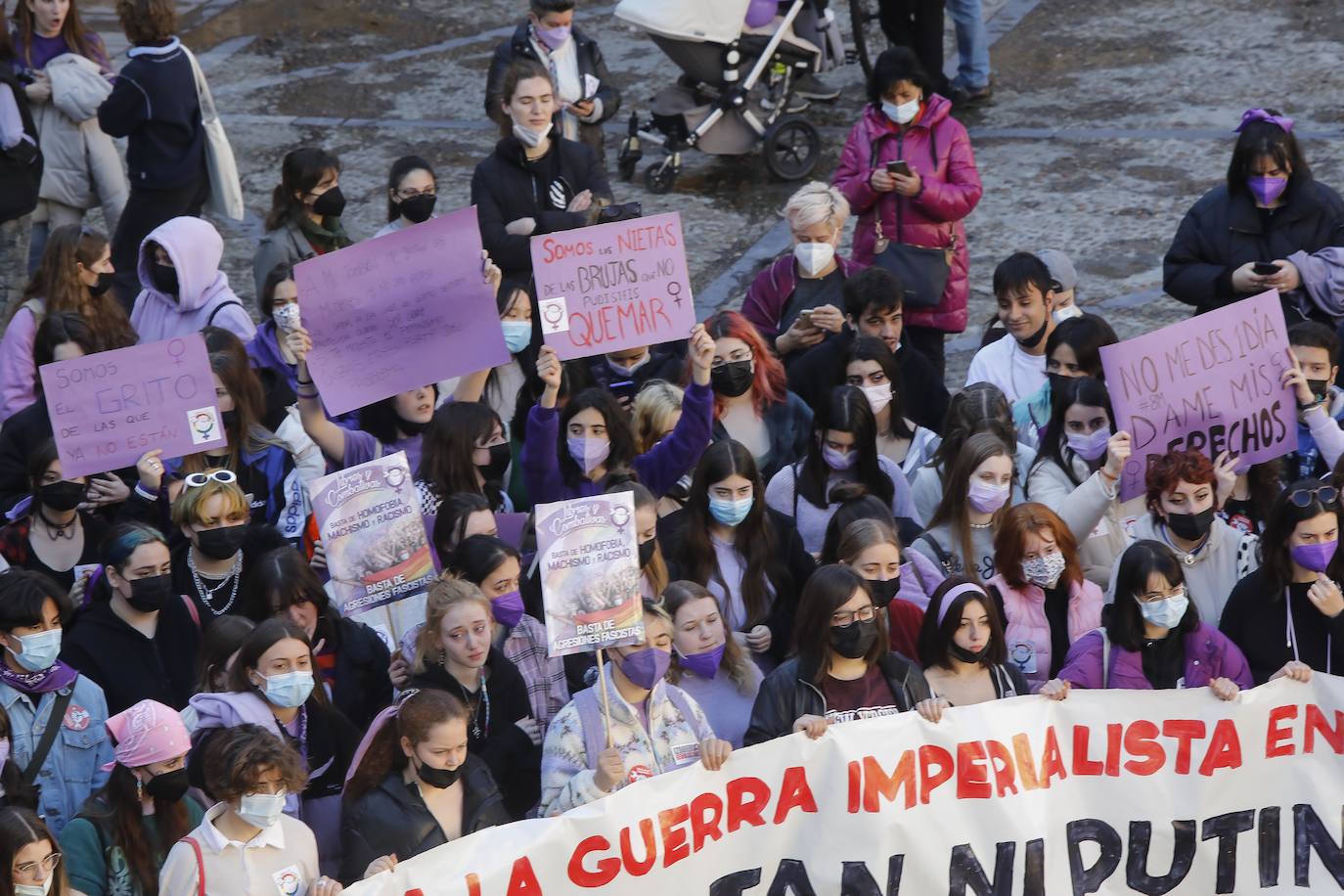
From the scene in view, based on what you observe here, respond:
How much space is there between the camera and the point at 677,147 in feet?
39.7

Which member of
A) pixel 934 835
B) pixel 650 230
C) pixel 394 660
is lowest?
pixel 934 835

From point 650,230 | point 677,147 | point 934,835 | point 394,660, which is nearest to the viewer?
point 934,835

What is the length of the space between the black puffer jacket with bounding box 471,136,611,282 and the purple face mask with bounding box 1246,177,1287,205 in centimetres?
270

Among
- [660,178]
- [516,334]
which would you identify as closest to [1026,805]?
[516,334]

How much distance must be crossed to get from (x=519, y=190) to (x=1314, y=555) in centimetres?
389

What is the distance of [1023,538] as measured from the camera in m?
6.63

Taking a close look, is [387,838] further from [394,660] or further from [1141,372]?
[1141,372]

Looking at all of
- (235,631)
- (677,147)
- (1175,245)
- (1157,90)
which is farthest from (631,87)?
(235,631)

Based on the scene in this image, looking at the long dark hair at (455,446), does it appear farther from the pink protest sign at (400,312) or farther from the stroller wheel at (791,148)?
the stroller wheel at (791,148)

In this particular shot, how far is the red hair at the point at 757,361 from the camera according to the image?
760cm

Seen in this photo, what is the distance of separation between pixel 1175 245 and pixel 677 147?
4144 millimetres

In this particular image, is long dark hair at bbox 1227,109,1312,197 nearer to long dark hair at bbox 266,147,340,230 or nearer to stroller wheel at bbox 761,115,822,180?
long dark hair at bbox 266,147,340,230

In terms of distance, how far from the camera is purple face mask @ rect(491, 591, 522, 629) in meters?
6.50

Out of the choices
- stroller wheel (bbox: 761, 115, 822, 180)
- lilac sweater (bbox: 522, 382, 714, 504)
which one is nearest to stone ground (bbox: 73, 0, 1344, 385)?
stroller wheel (bbox: 761, 115, 822, 180)
